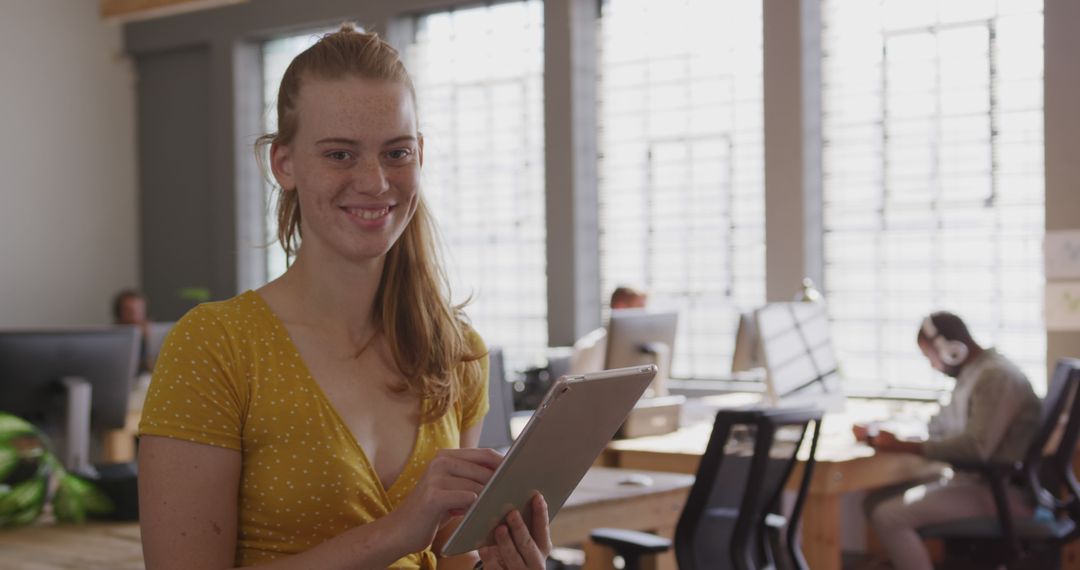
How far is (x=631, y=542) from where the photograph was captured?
3.13 m

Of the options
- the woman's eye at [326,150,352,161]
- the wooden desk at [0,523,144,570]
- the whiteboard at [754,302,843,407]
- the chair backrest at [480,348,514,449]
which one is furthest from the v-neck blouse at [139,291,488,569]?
the whiteboard at [754,302,843,407]

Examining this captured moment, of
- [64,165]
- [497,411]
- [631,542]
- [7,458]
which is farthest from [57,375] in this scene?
[64,165]

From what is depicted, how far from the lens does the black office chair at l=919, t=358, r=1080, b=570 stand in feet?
14.8

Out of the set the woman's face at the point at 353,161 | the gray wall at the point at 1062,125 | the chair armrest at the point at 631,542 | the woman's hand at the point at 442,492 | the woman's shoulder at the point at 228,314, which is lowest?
the chair armrest at the point at 631,542

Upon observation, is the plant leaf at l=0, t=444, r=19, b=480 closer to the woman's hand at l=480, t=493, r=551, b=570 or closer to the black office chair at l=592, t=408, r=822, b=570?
the black office chair at l=592, t=408, r=822, b=570

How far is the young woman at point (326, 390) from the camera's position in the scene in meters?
1.38

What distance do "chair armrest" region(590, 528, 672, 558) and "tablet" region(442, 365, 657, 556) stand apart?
162 centimetres

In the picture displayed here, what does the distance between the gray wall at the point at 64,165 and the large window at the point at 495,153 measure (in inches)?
123

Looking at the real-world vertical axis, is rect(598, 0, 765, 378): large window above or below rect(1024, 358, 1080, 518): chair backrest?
above

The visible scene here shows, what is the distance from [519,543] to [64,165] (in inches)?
375

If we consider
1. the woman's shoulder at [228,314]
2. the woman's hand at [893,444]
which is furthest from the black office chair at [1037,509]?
the woman's shoulder at [228,314]

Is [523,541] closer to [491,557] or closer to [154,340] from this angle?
[491,557]

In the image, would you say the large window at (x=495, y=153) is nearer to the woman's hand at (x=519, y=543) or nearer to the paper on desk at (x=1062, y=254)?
the paper on desk at (x=1062, y=254)

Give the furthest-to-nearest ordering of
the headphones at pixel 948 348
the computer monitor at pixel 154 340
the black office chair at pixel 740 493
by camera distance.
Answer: the computer monitor at pixel 154 340
the headphones at pixel 948 348
the black office chair at pixel 740 493
